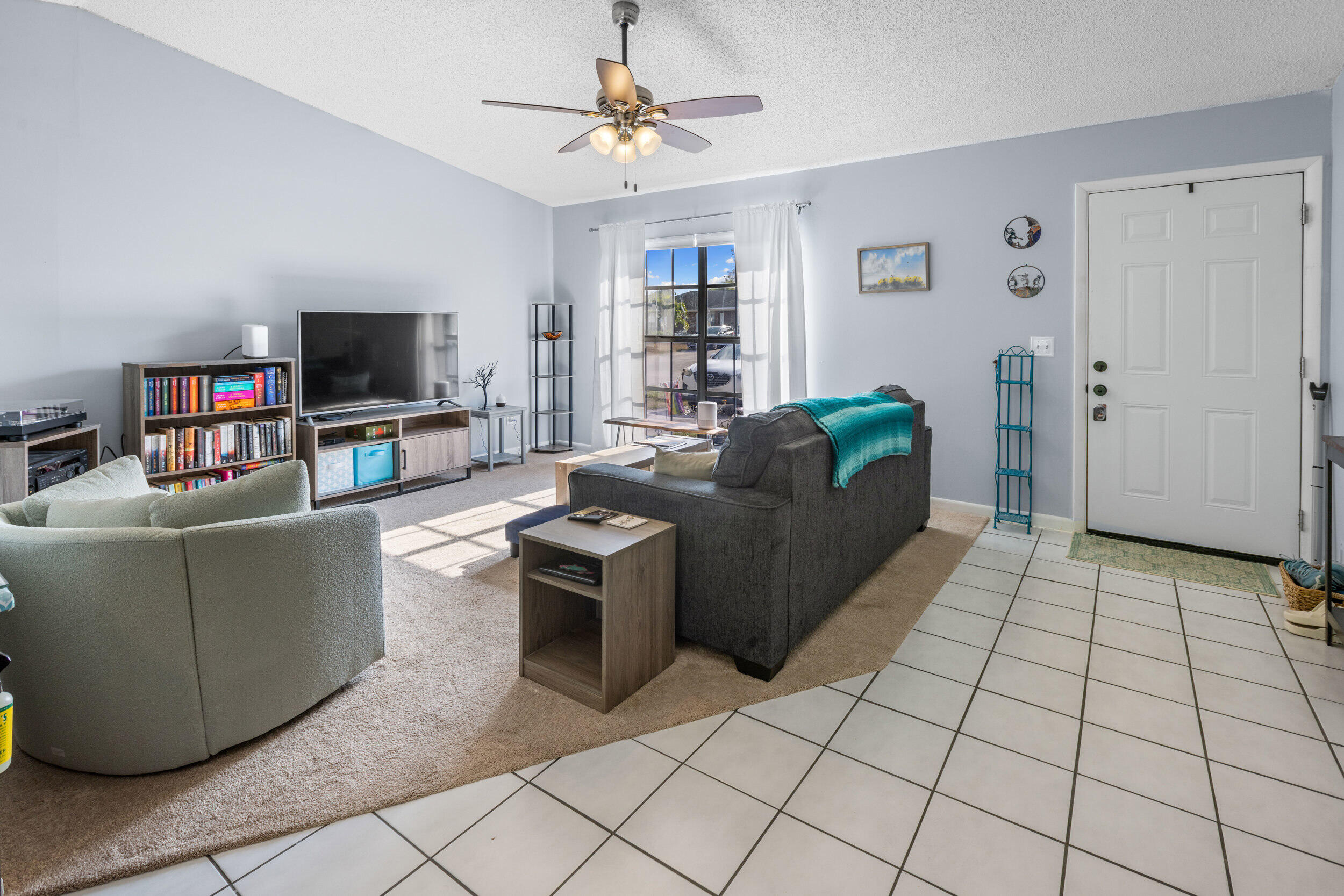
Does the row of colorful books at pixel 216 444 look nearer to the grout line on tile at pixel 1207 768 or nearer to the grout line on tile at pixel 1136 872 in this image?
the grout line on tile at pixel 1136 872

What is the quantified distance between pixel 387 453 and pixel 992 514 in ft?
14.1

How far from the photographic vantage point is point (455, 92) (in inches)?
152

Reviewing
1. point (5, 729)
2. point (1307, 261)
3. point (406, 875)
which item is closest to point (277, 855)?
point (406, 875)

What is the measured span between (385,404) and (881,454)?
3.71m

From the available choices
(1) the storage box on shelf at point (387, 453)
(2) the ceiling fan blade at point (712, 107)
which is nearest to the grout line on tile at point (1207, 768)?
(2) the ceiling fan blade at point (712, 107)

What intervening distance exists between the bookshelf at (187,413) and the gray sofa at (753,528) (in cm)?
270

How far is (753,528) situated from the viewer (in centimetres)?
217

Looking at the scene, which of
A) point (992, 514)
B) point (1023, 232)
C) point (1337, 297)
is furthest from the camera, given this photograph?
point (992, 514)

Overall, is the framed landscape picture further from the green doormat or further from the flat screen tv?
the flat screen tv

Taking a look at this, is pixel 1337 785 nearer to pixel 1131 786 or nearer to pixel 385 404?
pixel 1131 786

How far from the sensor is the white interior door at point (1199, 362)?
3373mm

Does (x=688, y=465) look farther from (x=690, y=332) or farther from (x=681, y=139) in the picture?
(x=690, y=332)

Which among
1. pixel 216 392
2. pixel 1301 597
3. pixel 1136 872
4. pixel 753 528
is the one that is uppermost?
pixel 216 392

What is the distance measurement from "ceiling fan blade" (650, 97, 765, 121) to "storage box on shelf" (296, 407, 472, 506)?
3.20 meters
